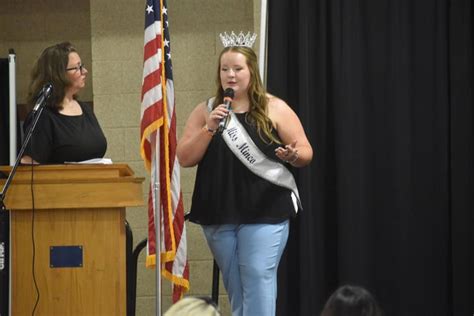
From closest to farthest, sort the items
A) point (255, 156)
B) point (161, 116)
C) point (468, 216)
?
point (255, 156)
point (161, 116)
point (468, 216)

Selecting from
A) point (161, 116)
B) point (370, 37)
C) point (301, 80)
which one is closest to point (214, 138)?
point (161, 116)

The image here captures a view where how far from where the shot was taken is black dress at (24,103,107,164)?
3879 millimetres

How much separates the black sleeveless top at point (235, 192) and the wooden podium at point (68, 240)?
0.37 metres

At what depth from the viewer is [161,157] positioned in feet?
13.8

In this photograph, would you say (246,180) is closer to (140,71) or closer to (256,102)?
(256,102)

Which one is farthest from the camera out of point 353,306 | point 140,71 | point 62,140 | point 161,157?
point 140,71

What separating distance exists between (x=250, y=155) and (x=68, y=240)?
92 cm

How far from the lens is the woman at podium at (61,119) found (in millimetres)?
3885

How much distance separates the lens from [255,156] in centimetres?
356

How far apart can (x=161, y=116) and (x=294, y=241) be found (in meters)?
1.28

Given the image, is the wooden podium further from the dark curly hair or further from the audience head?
the audience head

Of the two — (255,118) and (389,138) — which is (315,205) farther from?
(255,118)

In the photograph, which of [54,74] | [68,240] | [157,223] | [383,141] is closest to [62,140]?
[54,74]

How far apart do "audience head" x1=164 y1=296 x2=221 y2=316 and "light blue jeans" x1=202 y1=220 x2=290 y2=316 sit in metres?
1.78
